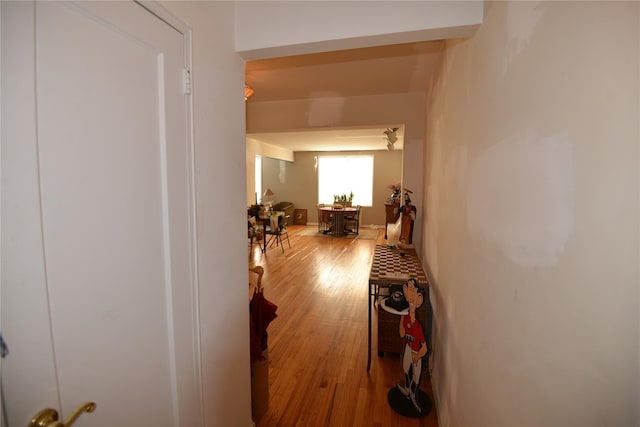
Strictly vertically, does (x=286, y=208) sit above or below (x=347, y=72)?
below

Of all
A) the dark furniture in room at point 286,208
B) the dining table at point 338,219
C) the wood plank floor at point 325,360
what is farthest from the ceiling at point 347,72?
the dark furniture in room at point 286,208

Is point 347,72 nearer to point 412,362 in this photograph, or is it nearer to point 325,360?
point 412,362

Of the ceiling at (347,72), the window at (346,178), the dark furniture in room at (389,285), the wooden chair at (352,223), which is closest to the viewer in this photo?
the dark furniture in room at (389,285)

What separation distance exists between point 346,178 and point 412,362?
847 centimetres

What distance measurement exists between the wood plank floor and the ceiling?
211cm

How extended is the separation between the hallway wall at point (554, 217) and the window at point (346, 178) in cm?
869

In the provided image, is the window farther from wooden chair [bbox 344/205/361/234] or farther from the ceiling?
the ceiling

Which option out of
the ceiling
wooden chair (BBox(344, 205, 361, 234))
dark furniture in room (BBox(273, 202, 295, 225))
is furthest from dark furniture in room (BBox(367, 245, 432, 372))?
dark furniture in room (BBox(273, 202, 295, 225))

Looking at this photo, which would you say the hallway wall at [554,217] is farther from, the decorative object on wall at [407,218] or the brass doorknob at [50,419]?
the decorative object on wall at [407,218]

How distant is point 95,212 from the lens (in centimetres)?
83

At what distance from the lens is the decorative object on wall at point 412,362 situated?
1.94 metres

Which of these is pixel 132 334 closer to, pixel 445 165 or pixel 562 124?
pixel 562 124

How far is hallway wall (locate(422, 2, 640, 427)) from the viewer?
0.50 meters

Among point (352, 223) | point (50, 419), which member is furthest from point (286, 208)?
point (50, 419)
